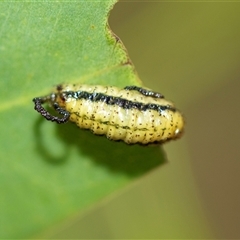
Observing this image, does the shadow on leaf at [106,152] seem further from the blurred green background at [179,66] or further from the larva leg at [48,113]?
the blurred green background at [179,66]

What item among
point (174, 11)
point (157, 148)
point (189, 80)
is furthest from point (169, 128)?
point (189, 80)

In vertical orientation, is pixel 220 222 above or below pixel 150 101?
below

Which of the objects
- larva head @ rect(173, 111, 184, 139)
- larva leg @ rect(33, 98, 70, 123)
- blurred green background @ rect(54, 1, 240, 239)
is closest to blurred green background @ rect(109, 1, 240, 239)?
blurred green background @ rect(54, 1, 240, 239)

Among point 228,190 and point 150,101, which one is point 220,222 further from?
point 150,101

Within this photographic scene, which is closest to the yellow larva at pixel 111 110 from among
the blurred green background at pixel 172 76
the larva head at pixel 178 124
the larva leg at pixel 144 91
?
the larva leg at pixel 144 91

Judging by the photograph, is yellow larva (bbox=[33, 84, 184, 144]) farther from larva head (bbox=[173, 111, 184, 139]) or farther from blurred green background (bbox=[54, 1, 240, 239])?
blurred green background (bbox=[54, 1, 240, 239])

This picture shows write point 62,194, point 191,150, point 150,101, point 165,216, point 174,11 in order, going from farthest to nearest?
1. point 191,150
2. point 165,216
3. point 174,11
4. point 62,194
5. point 150,101

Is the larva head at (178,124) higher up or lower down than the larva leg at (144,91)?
lower down
